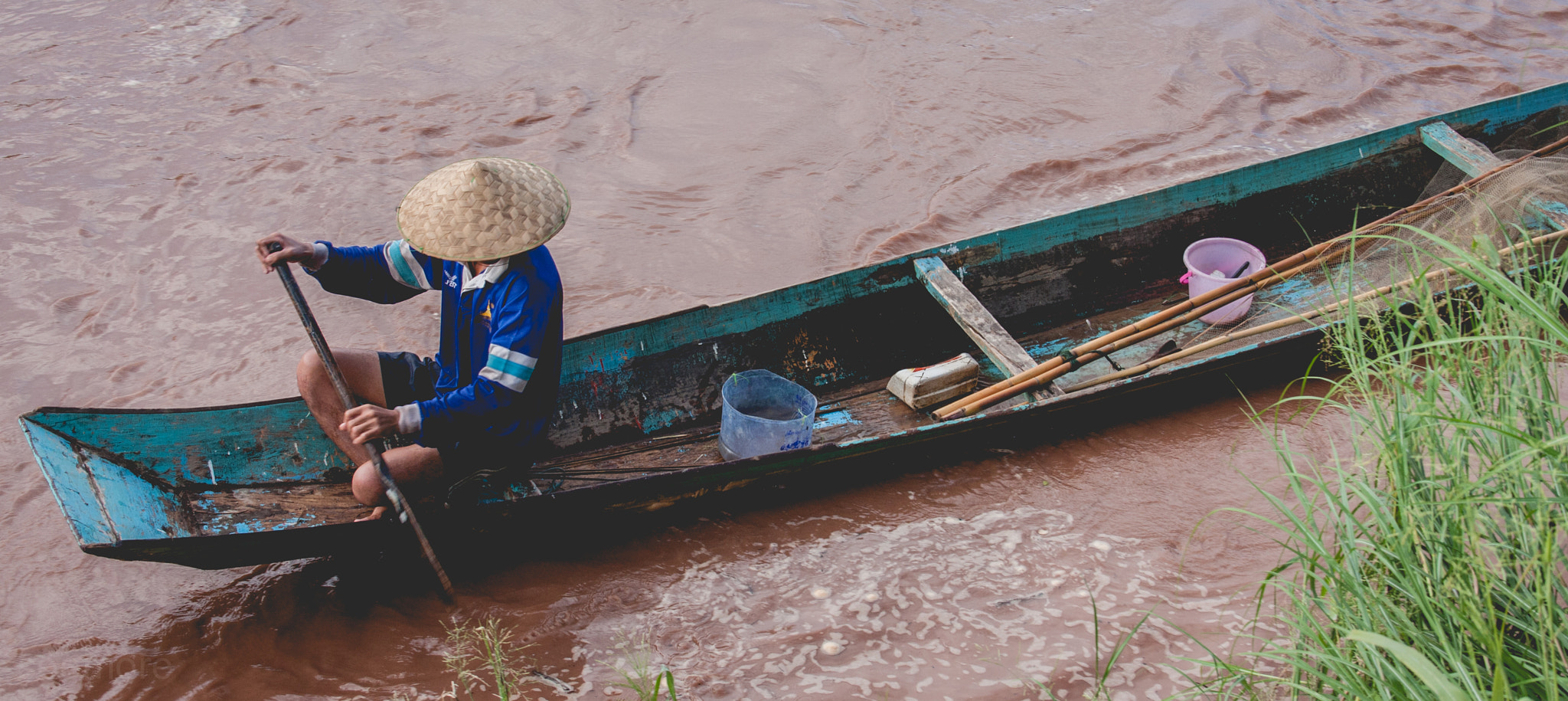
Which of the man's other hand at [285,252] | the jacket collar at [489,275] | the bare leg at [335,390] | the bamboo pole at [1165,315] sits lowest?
the bamboo pole at [1165,315]

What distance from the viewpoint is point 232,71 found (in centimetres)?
698

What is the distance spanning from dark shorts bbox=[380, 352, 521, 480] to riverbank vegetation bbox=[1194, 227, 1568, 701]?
88.2 inches

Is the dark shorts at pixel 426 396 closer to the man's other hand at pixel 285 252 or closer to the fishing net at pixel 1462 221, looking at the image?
the man's other hand at pixel 285 252

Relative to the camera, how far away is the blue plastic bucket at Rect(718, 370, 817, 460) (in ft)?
11.0

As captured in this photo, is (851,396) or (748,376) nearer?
(748,376)

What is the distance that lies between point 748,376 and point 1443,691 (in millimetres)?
2458

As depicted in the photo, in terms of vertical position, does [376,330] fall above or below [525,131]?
below

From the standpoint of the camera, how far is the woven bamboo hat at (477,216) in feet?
8.88

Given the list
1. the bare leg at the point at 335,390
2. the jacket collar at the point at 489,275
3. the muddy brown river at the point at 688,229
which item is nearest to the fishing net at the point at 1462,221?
the muddy brown river at the point at 688,229

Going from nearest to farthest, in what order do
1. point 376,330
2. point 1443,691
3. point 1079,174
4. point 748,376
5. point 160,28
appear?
1. point 1443,691
2. point 748,376
3. point 376,330
4. point 1079,174
5. point 160,28

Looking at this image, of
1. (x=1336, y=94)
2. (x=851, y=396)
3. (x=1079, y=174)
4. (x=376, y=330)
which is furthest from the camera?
(x=1336, y=94)

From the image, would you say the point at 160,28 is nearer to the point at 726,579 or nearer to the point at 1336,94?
the point at 726,579

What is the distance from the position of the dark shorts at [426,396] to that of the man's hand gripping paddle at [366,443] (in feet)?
0.58

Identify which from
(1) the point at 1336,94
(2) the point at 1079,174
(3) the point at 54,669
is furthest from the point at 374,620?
(1) the point at 1336,94
